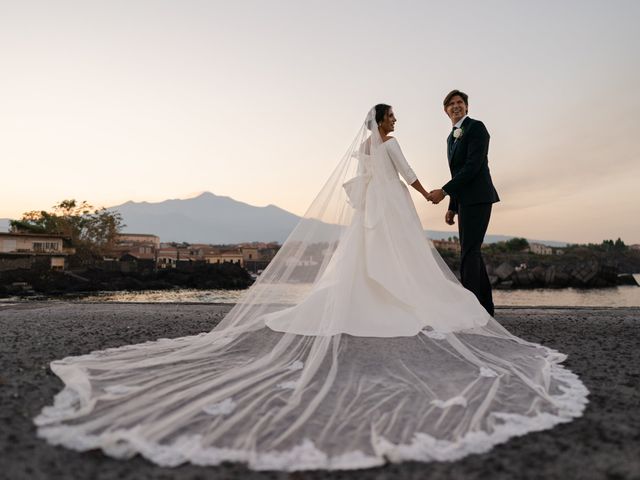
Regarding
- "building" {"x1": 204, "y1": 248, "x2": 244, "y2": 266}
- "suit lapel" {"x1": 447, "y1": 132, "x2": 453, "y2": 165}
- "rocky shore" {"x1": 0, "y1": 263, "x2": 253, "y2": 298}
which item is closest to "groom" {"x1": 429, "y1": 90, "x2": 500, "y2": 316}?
"suit lapel" {"x1": 447, "y1": 132, "x2": 453, "y2": 165}

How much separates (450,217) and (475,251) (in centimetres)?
74

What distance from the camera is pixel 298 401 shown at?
2.23m

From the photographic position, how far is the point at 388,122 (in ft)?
14.6

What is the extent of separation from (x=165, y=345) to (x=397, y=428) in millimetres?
2240

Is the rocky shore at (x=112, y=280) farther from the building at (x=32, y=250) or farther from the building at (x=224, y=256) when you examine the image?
the building at (x=224, y=256)

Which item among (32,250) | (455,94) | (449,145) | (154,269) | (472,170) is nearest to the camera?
(472,170)

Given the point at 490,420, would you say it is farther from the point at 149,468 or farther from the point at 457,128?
the point at 457,128

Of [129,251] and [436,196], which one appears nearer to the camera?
[436,196]

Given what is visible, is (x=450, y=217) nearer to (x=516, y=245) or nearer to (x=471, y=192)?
(x=471, y=192)

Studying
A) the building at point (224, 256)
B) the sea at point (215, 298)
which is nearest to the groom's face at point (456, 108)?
the sea at point (215, 298)

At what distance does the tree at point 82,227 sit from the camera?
5066 centimetres

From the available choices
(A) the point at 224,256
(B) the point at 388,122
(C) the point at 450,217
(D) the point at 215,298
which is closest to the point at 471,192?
(C) the point at 450,217

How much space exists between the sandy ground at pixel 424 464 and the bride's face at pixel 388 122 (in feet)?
7.98

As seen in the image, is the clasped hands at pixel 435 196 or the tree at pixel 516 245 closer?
the clasped hands at pixel 435 196
